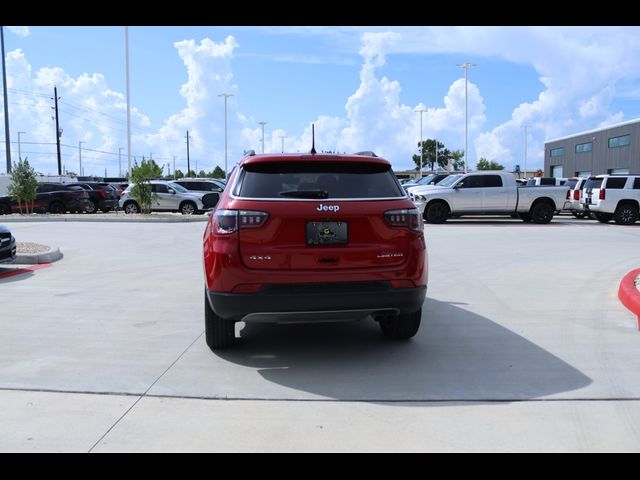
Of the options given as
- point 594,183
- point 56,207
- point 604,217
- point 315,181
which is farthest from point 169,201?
point 315,181

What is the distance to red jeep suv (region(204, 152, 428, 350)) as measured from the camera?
450 centimetres

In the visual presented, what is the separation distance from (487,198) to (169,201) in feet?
45.0

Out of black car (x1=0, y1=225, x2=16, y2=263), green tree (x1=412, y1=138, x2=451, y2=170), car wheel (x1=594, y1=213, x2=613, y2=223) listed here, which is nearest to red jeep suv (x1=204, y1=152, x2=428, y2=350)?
black car (x1=0, y1=225, x2=16, y2=263)

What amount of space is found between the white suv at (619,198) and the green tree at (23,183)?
2234 centimetres

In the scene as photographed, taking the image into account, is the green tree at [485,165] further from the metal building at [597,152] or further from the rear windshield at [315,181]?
the rear windshield at [315,181]

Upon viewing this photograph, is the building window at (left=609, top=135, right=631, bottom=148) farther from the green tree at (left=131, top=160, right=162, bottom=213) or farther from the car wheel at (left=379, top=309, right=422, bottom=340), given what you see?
the car wheel at (left=379, top=309, right=422, bottom=340)

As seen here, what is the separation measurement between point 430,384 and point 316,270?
1.26 meters

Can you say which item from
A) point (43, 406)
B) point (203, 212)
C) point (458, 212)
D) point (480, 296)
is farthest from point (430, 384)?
point (203, 212)

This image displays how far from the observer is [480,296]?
770 centimetres
